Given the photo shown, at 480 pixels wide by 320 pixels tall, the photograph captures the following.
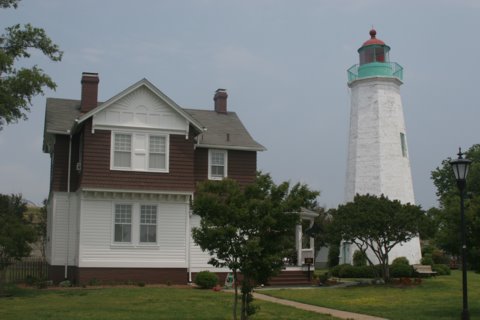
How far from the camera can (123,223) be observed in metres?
27.5

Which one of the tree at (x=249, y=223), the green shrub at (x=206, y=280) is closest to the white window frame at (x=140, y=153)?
the green shrub at (x=206, y=280)

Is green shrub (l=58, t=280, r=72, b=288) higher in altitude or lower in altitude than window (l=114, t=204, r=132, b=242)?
lower

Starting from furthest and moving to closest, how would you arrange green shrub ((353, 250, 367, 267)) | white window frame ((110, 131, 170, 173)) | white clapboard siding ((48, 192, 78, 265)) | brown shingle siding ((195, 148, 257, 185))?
green shrub ((353, 250, 367, 267)) < brown shingle siding ((195, 148, 257, 185)) < white clapboard siding ((48, 192, 78, 265)) < white window frame ((110, 131, 170, 173))

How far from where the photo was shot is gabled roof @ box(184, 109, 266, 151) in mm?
30406

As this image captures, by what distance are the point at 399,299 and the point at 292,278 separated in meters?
8.49

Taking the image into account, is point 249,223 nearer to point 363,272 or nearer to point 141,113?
point 141,113

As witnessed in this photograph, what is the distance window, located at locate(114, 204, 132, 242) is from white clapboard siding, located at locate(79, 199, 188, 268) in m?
0.19

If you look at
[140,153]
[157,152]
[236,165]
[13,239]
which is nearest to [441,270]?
[236,165]

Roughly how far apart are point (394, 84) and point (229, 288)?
18.8m

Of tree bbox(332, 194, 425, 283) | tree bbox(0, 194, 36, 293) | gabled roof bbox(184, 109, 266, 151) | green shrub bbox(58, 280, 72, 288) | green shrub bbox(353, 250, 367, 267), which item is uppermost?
gabled roof bbox(184, 109, 266, 151)

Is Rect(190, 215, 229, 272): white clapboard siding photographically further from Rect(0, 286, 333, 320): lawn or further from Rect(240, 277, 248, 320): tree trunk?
Rect(240, 277, 248, 320): tree trunk

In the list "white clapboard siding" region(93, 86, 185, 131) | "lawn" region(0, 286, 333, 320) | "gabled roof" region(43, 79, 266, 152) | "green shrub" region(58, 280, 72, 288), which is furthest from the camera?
"gabled roof" region(43, 79, 266, 152)

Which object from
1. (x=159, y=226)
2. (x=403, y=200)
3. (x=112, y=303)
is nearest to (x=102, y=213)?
(x=159, y=226)

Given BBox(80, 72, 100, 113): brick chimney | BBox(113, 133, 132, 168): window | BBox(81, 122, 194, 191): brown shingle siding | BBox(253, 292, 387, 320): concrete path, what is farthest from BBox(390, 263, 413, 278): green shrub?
BBox(80, 72, 100, 113): brick chimney
